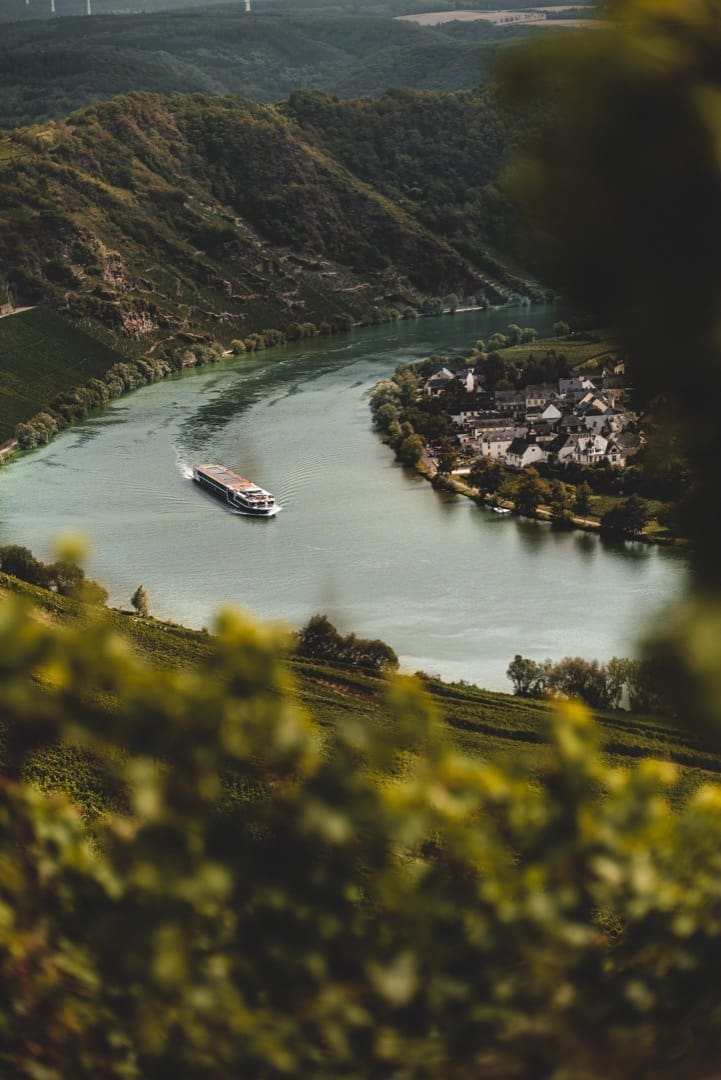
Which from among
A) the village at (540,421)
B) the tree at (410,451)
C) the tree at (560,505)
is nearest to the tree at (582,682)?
the tree at (560,505)

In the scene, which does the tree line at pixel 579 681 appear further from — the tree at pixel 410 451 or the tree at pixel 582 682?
the tree at pixel 410 451

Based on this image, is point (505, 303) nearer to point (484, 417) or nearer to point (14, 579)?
point (484, 417)

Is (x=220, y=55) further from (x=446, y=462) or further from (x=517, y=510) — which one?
(x=517, y=510)

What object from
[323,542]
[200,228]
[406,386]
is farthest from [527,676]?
[200,228]

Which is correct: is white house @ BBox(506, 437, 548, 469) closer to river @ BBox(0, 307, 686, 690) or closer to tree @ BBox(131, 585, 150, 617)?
river @ BBox(0, 307, 686, 690)

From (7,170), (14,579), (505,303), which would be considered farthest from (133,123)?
(14,579)

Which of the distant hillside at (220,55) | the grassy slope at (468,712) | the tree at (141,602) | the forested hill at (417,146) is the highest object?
the distant hillside at (220,55)
